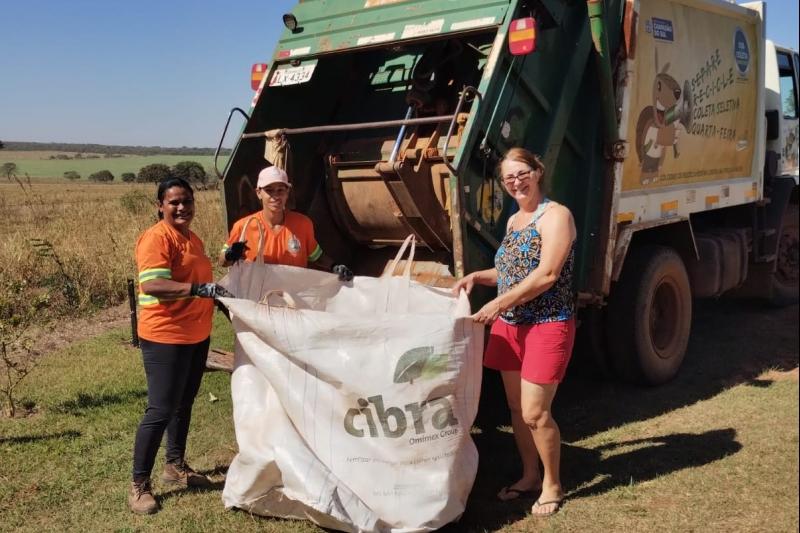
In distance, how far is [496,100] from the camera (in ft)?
11.3

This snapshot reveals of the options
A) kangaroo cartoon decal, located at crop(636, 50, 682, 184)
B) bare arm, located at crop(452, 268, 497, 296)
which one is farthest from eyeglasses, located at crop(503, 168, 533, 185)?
kangaroo cartoon decal, located at crop(636, 50, 682, 184)

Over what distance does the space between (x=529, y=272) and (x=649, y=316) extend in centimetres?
208

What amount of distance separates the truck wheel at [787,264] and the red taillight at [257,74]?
5.23 metres

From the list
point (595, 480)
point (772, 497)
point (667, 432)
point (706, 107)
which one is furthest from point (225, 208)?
point (706, 107)

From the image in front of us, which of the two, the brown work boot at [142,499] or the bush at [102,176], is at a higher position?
the bush at [102,176]

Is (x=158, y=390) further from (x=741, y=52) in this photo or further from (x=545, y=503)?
(x=741, y=52)

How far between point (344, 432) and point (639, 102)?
2.73m

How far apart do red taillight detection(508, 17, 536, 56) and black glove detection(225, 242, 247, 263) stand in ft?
5.09

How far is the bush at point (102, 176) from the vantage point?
1488 cm

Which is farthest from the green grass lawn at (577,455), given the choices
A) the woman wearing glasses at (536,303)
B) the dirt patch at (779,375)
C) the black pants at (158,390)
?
the woman wearing glasses at (536,303)

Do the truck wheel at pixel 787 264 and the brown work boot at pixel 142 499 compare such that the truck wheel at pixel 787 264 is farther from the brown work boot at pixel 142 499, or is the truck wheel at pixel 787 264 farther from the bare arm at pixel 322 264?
the brown work boot at pixel 142 499

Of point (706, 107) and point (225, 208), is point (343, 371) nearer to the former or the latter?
point (225, 208)

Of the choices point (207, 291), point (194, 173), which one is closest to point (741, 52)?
point (207, 291)

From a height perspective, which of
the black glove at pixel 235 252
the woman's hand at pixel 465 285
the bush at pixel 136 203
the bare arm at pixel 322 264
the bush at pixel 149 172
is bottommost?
the woman's hand at pixel 465 285
